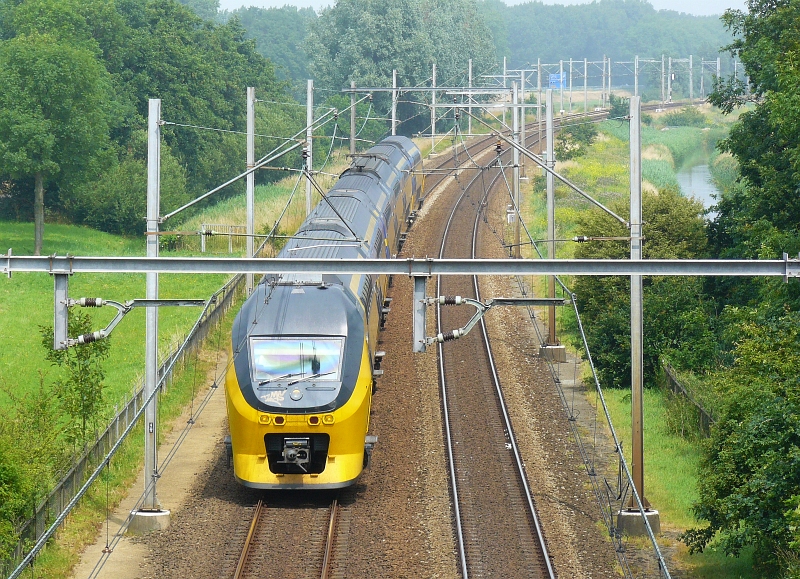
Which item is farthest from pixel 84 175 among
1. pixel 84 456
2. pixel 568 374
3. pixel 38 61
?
pixel 84 456

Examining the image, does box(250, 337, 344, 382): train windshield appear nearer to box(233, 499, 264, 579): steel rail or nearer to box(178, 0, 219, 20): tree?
box(233, 499, 264, 579): steel rail

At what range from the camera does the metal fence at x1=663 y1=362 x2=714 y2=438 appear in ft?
79.7

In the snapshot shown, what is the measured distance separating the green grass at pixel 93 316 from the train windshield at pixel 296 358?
858 centimetres

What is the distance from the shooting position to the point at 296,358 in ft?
63.4

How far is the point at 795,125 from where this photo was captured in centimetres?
2394

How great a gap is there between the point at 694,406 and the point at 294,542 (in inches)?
428

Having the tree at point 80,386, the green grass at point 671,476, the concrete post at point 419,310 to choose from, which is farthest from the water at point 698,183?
the concrete post at point 419,310

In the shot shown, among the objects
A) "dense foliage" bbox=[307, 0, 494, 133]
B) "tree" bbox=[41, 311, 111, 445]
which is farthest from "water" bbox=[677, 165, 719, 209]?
"tree" bbox=[41, 311, 111, 445]

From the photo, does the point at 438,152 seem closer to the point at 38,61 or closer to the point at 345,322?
the point at 38,61

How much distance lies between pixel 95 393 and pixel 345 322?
6022 millimetres

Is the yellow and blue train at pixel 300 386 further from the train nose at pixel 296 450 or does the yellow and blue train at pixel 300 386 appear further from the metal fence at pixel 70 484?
the metal fence at pixel 70 484

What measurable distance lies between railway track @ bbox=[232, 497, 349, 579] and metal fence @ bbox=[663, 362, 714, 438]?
8681mm

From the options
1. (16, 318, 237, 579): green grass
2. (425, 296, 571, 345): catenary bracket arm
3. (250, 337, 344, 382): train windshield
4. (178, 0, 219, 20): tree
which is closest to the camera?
(425, 296, 571, 345): catenary bracket arm

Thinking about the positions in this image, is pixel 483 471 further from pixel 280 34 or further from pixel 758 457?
pixel 280 34
